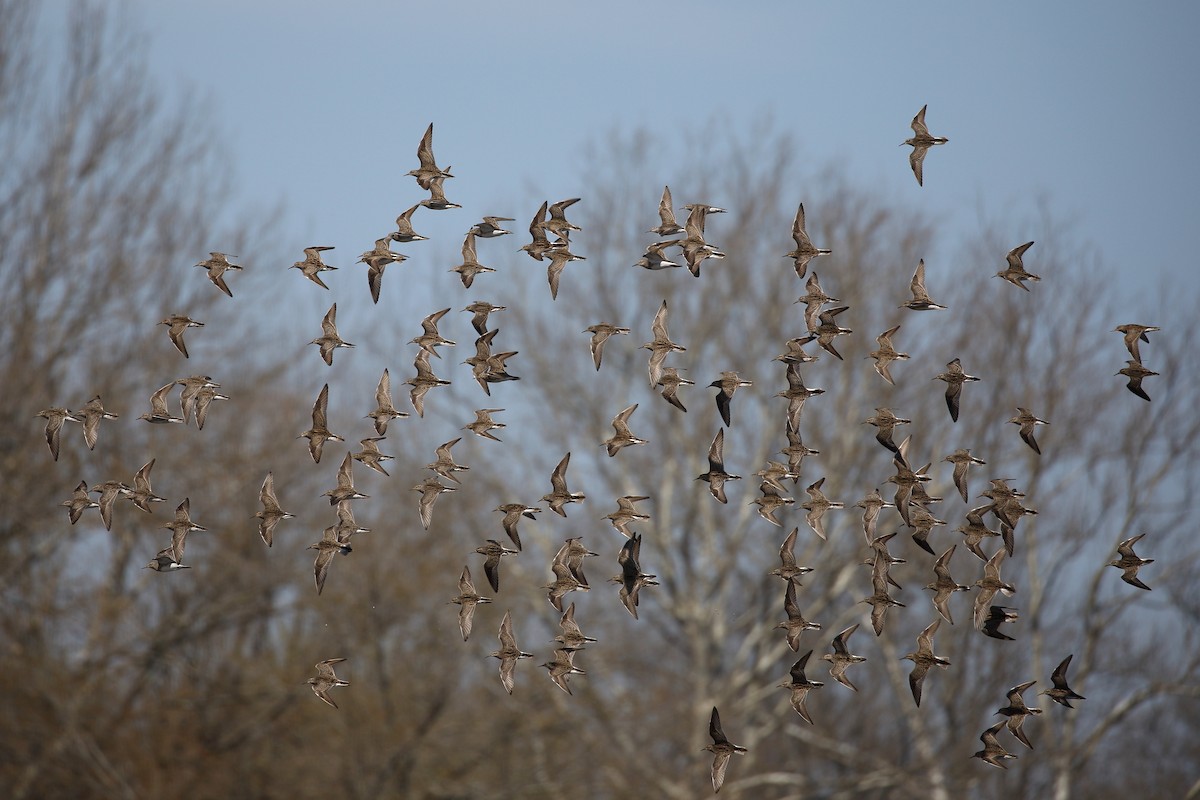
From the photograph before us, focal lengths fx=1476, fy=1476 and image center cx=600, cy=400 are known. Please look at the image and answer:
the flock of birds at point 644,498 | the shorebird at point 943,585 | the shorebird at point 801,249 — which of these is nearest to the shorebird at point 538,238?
the flock of birds at point 644,498

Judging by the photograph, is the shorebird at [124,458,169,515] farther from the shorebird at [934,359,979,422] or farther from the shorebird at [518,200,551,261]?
the shorebird at [934,359,979,422]

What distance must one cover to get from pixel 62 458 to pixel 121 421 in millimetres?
1594

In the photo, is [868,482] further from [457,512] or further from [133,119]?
[133,119]

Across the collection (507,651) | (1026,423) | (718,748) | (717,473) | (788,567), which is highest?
(1026,423)

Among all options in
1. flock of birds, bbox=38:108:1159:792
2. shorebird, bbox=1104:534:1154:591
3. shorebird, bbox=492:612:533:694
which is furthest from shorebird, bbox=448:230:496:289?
shorebird, bbox=1104:534:1154:591

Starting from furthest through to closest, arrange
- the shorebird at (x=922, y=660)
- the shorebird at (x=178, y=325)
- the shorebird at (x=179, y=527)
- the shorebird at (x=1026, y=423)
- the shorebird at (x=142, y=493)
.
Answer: the shorebird at (x=178, y=325) < the shorebird at (x=142, y=493) < the shorebird at (x=1026, y=423) < the shorebird at (x=179, y=527) < the shorebird at (x=922, y=660)

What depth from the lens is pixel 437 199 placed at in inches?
350

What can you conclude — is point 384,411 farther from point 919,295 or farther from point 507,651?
point 919,295

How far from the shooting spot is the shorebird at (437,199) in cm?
882

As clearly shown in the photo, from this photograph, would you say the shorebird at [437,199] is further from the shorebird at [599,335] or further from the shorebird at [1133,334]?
the shorebird at [1133,334]

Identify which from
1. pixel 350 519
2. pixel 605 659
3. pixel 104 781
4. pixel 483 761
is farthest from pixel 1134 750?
pixel 350 519

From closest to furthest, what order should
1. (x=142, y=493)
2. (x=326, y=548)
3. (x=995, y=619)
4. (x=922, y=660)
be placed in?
(x=995, y=619)
(x=922, y=660)
(x=142, y=493)
(x=326, y=548)

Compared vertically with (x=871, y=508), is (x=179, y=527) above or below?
below

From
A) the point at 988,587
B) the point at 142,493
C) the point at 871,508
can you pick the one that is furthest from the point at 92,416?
the point at 988,587
